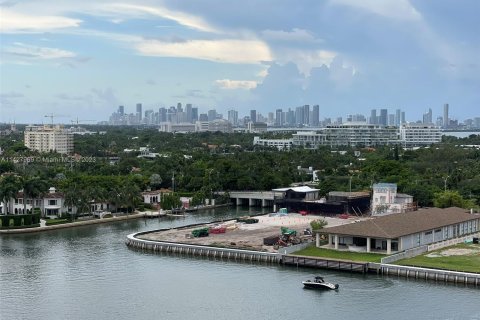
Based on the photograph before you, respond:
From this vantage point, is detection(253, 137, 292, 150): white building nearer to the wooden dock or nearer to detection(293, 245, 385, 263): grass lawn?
detection(293, 245, 385, 263): grass lawn

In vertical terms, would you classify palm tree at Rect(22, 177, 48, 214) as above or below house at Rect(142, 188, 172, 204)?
above

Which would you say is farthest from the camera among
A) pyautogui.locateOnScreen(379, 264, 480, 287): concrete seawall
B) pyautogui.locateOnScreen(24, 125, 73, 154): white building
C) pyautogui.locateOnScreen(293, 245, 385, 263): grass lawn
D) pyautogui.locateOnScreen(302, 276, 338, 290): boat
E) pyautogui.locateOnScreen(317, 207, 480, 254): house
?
pyautogui.locateOnScreen(24, 125, 73, 154): white building

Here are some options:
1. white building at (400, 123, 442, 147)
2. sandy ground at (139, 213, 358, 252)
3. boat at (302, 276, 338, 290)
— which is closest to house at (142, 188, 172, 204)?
sandy ground at (139, 213, 358, 252)

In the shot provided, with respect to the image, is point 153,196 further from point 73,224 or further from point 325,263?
point 325,263

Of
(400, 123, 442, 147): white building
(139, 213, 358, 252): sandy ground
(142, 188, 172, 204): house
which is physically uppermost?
(400, 123, 442, 147): white building

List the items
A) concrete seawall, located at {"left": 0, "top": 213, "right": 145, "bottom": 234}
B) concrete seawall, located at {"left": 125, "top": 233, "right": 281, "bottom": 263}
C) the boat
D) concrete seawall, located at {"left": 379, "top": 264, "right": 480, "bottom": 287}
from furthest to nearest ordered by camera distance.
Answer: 1. concrete seawall, located at {"left": 0, "top": 213, "right": 145, "bottom": 234}
2. concrete seawall, located at {"left": 125, "top": 233, "right": 281, "bottom": 263}
3. concrete seawall, located at {"left": 379, "top": 264, "right": 480, "bottom": 287}
4. the boat

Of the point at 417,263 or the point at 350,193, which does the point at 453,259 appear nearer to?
the point at 417,263

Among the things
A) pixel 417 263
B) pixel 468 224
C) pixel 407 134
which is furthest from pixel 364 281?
pixel 407 134

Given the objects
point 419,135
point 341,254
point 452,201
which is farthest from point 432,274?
point 419,135

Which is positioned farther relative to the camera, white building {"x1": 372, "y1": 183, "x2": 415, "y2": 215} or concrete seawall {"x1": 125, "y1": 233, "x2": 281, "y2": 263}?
white building {"x1": 372, "y1": 183, "x2": 415, "y2": 215}
